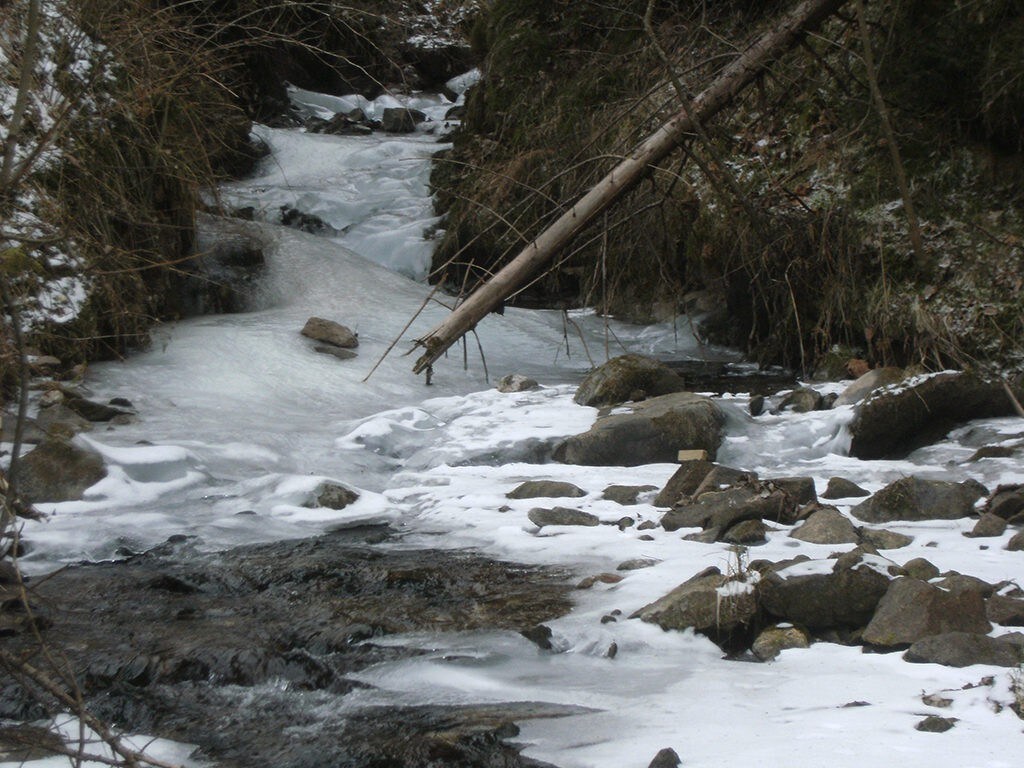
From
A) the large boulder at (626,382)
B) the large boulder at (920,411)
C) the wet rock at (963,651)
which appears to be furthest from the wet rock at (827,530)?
the large boulder at (626,382)

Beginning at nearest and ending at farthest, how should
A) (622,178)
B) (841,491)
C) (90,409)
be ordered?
(841,491) → (622,178) → (90,409)

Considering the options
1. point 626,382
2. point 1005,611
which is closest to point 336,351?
point 626,382

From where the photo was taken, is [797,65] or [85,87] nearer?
[85,87]

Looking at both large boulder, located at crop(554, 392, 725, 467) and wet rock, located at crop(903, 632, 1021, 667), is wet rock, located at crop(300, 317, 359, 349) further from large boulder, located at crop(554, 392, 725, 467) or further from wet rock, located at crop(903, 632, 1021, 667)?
wet rock, located at crop(903, 632, 1021, 667)

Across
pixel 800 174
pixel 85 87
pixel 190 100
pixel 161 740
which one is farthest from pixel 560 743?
pixel 190 100

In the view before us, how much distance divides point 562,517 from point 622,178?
2039 mm

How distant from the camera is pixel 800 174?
25.2ft

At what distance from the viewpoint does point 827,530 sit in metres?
4.02

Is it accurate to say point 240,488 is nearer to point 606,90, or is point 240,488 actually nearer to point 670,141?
point 670,141

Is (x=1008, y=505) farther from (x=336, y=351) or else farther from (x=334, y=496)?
(x=336, y=351)

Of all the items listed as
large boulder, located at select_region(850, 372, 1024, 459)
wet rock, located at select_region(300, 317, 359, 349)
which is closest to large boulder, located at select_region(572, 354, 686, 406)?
large boulder, located at select_region(850, 372, 1024, 459)

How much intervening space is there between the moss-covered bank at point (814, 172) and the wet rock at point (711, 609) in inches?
84.1

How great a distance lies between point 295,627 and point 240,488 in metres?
1.98

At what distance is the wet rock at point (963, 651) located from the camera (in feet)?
8.84
